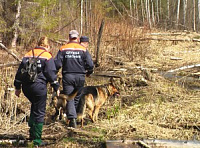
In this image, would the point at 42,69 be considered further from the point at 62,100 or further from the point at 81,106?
the point at 81,106

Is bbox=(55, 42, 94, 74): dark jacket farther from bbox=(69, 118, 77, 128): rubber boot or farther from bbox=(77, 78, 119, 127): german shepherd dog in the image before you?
bbox=(69, 118, 77, 128): rubber boot

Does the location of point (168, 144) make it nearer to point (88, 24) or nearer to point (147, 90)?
point (147, 90)

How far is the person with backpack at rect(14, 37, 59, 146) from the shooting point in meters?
4.52

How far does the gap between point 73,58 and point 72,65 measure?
14 centimetres

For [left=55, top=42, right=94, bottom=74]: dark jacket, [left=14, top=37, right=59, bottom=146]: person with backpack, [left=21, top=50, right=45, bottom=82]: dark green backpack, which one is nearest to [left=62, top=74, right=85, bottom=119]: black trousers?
[left=55, top=42, right=94, bottom=74]: dark jacket

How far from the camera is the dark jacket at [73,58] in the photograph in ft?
18.3

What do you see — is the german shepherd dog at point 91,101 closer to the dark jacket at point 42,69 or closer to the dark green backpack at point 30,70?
the dark jacket at point 42,69

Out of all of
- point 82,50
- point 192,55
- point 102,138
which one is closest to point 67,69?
point 82,50

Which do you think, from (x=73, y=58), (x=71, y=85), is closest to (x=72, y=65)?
(x=73, y=58)

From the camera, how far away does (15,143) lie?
4945 mm

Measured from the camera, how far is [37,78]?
4625mm

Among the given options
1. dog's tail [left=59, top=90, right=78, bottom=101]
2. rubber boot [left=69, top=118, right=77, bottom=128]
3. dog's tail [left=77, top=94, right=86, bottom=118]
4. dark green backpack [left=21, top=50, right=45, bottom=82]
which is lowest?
rubber boot [left=69, top=118, right=77, bottom=128]

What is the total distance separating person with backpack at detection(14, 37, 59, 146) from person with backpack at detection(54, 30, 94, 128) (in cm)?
83

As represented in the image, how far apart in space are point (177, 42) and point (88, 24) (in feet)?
26.3
